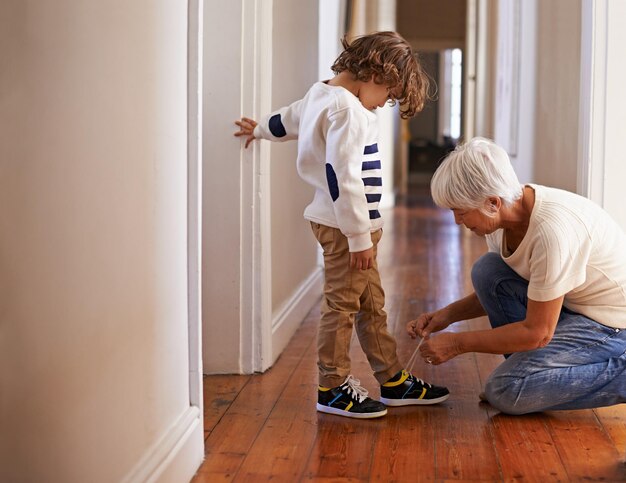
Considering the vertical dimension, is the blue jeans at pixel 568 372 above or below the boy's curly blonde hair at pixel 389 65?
below

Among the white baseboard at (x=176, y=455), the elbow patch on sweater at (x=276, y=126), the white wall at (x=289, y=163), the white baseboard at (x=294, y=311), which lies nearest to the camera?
the white baseboard at (x=176, y=455)

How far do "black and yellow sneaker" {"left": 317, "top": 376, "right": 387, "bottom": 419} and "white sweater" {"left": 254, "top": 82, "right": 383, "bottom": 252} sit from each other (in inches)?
15.1

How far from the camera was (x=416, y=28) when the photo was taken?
541 inches

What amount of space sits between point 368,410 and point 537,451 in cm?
47

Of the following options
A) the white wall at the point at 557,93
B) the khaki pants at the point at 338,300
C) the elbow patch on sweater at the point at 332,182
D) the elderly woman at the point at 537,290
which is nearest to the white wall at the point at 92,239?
the elbow patch on sweater at the point at 332,182

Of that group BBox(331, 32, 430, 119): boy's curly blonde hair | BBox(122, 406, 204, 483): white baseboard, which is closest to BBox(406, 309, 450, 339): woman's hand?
BBox(331, 32, 430, 119): boy's curly blonde hair

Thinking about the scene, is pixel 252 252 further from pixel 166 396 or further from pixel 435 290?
pixel 435 290

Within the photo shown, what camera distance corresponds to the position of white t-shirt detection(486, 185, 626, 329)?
204 centimetres

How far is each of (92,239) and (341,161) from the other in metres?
1.01

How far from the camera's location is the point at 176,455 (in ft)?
5.98

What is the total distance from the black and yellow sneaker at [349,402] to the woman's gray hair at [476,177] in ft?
1.99

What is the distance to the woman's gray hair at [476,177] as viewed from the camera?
2.04m

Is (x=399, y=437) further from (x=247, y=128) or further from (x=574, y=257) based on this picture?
(x=247, y=128)

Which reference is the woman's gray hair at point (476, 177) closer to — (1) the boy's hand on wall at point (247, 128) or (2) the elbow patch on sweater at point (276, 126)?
(2) the elbow patch on sweater at point (276, 126)
